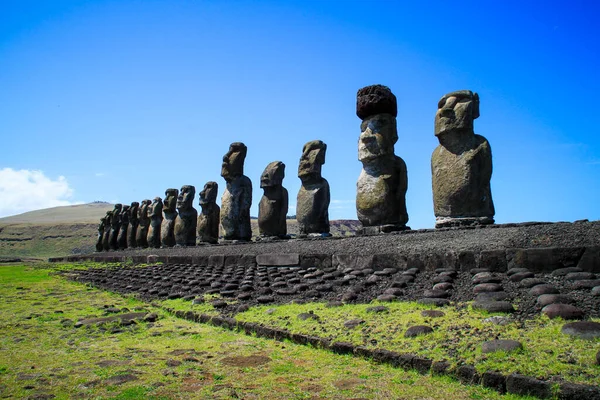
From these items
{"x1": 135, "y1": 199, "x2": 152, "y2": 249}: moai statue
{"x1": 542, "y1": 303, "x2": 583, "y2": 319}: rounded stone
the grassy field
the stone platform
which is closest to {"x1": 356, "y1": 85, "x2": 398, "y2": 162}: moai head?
the stone platform

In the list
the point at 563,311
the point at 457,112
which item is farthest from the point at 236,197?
the point at 563,311

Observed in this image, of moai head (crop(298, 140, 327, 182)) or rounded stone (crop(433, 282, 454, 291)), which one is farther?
moai head (crop(298, 140, 327, 182))

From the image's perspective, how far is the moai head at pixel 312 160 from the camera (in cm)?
1286

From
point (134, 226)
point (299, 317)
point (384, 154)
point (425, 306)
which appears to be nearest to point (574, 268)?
point (425, 306)

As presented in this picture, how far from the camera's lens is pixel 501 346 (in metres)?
2.93

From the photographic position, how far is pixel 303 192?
1291cm

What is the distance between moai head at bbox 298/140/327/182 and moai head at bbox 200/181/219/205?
617 cm

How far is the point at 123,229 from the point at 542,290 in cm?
2742

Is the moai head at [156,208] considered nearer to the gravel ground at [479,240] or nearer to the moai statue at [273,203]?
the moai statue at [273,203]

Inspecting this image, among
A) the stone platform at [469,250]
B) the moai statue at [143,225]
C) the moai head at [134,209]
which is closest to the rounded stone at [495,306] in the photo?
the stone platform at [469,250]

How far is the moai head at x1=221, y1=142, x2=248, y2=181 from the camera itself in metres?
16.3

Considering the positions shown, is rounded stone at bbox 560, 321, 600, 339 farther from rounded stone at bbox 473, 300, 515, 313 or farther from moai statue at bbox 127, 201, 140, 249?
moai statue at bbox 127, 201, 140, 249

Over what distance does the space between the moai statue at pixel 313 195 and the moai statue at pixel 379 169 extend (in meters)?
2.36

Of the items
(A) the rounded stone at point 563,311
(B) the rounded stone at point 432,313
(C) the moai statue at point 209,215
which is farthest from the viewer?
(C) the moai statue at point 209,215
